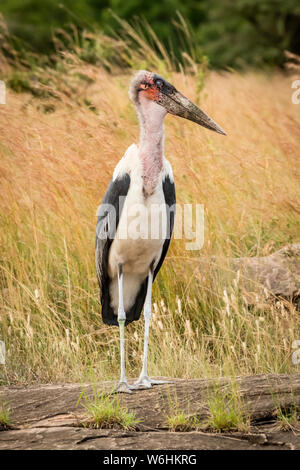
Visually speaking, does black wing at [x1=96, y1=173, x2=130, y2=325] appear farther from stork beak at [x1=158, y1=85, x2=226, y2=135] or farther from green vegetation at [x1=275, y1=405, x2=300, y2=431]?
green vegetation at [x1=275, y1=405, x2=300, y2=431]

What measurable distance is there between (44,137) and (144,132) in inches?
68.8

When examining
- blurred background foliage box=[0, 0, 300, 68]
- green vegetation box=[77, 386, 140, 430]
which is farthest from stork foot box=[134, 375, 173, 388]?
blurred background foliage box=[0, 0, 300, 68]

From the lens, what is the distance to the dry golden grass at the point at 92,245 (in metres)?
4.68

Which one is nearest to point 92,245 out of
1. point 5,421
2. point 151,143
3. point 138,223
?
point 138,223

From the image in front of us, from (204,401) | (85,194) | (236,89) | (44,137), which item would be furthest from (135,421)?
(236,89)

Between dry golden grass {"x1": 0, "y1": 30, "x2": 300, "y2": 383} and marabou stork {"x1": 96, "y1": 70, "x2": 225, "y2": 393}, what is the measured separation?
14.6 inches

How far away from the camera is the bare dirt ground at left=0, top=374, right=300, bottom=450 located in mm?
3383

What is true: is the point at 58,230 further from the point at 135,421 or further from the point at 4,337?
the point at 135,421

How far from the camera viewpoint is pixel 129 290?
469cm

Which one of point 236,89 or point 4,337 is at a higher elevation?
point 236,89

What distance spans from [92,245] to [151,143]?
1.47m

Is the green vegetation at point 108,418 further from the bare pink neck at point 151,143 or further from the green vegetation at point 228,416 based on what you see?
the bare pink neck at point 151,143

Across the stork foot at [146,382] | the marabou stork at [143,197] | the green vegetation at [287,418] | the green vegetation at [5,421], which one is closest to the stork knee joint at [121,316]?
the marabou stork at [143,197]

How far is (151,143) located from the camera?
4.15 meters
